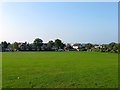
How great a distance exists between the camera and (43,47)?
543 feet

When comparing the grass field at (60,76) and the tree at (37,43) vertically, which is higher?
the tree at (37,43)

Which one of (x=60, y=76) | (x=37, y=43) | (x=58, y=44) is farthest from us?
(x=58, y=44)

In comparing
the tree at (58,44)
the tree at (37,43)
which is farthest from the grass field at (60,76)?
the tree at (58,44)

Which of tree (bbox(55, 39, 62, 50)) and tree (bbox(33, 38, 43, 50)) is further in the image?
tree (bbox(55, 39, 62, 50))

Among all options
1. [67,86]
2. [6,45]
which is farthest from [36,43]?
[67,86]

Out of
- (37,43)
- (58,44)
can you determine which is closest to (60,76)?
(37,43)

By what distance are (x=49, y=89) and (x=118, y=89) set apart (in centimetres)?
316

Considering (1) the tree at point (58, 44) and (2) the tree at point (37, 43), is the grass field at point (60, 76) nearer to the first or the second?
(2) the tree at point (37, 43)

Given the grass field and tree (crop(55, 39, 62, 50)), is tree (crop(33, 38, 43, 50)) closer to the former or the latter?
tree (crop(55, 39, 62, 50))

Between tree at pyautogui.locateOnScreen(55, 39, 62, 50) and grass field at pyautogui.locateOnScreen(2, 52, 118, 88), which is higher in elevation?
tree at pyautogui.locateOnScreen(55, 39, 62, 50)

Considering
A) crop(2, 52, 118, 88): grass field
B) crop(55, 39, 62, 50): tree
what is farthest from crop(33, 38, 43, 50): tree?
crop(2, 52, 118, 88): grass field

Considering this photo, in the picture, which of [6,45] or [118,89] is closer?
[118,89]

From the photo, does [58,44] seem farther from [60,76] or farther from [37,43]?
[60,76]

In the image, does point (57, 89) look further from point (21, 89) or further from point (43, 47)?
point (43, 47)
